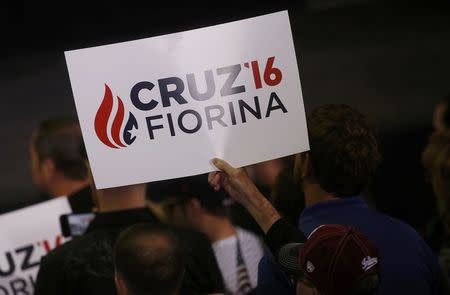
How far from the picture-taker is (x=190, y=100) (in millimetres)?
2369

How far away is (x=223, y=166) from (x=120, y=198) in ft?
1.83

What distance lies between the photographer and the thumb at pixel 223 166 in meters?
2.33

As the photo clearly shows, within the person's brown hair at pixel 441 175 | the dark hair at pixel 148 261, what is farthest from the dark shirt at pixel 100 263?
the person's brown hair at pixel 441 175

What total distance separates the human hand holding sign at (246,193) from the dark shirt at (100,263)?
0.41 metres

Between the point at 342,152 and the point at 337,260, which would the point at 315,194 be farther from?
the point at 337,260

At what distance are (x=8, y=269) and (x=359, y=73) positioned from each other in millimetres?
3961

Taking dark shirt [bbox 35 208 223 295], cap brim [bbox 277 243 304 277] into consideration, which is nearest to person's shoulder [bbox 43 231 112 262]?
dark shirt [bbox 35 208 223 295]

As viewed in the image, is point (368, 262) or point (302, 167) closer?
point (368, 262)

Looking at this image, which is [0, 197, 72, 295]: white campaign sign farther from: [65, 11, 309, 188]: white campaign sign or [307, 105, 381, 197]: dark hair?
[307, 105, 381, 197]: dark hair

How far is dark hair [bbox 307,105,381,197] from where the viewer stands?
2.30 m

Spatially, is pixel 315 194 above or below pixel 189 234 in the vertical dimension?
above

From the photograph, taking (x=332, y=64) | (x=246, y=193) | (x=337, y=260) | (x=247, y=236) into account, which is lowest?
(x=247, y=236)

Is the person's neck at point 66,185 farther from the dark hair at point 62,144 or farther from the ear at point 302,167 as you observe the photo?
the ear at point 302,167

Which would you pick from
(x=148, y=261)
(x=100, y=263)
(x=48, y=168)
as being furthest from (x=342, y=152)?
(x=48, y=168)
